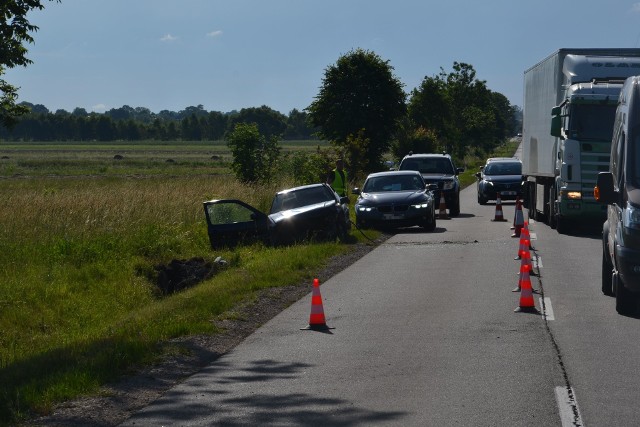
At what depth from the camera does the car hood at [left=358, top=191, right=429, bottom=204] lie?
26.3 meters

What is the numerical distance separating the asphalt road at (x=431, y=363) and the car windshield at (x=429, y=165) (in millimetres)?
16966

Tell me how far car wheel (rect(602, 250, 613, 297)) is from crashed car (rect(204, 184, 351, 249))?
9008 millimetres

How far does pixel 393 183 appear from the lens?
27688 millimetres

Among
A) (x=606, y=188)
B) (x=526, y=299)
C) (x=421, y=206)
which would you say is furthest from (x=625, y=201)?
(x=421, y=206)

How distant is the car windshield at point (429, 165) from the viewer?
33750mm

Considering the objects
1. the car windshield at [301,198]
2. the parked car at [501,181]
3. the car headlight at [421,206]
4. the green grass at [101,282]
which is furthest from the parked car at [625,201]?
the parked car at [501,181]

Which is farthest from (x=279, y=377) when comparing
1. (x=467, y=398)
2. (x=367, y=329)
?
(x=367, y=329)

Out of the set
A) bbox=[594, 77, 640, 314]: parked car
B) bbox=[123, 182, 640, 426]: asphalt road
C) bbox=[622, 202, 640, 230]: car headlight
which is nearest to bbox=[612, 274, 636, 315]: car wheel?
bbox=[594, 77, 640, 314]: parked car

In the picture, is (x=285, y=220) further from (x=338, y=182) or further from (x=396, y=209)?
(x=338, y=182)

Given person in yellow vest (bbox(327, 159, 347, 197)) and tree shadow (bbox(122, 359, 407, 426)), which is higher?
person in yellow vest (bbox(327, 159, 347, 197))

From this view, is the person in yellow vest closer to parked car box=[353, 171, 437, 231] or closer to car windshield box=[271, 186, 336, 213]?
parked car box=[353, 171, 437, 231]

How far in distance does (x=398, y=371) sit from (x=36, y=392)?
3.07m

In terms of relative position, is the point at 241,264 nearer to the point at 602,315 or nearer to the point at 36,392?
the point at 602,315

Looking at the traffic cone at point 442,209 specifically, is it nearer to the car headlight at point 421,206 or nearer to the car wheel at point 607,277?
the car headlight at point 421,206
